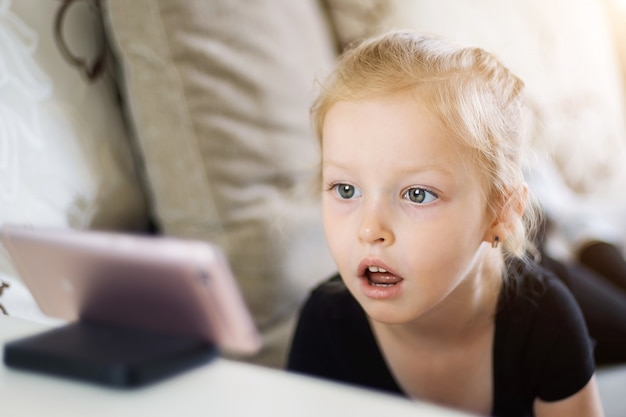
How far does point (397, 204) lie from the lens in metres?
0.48

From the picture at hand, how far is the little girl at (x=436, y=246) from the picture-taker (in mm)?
481

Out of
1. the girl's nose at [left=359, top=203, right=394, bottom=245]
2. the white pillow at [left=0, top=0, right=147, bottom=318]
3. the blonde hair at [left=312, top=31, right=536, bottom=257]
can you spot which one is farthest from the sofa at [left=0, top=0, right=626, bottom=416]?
Result: the girl's nose at [left=359, top=203, right=394, bottom=245]

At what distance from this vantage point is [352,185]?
50 cm

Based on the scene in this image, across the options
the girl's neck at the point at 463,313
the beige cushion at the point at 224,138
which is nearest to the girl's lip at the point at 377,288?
the girl's neck at the point at 463,313

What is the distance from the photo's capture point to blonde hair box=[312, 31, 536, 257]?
1.62 feet

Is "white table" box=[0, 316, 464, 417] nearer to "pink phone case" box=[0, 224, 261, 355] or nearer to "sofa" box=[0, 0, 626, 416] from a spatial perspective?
"pink phone case" box=[0, 224, 261, 355]

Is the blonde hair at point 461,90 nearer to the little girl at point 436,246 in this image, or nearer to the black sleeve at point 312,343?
the little girl at point 436,246

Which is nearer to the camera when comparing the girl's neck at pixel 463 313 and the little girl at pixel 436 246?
the little girl at pixel 436 246

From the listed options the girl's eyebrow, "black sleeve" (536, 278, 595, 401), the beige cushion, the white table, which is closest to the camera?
the white table

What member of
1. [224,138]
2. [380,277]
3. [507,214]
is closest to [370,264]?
[380,277]

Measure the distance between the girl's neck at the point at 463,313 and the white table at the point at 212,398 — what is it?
263 millimetres

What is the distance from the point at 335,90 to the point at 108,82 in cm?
34

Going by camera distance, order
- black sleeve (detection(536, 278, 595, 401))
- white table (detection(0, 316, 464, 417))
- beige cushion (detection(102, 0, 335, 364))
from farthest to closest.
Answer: beige cushion (detection(102, 0, 335, 364))
black sleeve (detection(536, 278, 595, 401))
white table (detection(0, 316, 464, 417))

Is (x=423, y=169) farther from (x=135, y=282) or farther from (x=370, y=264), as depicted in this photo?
(x=135, y=282)
